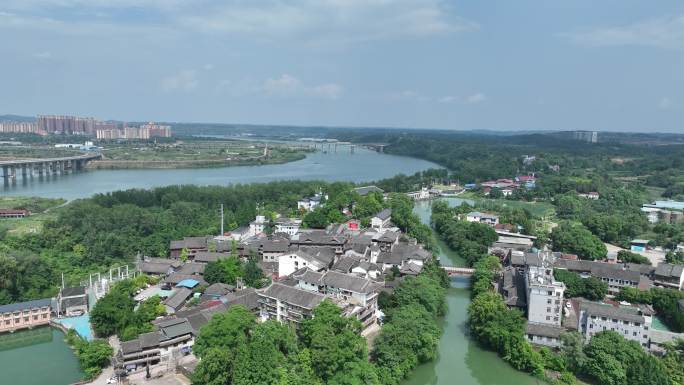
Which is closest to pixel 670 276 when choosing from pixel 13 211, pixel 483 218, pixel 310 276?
pixel 483 218

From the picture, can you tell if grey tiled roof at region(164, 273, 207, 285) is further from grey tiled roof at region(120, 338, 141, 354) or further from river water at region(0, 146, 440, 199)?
river water at region(0, 146, 440, 199)

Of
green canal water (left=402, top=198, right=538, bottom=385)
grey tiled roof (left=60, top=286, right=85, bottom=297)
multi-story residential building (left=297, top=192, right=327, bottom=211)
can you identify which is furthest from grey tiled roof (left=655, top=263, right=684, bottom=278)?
grey tiled roof (left=60, top=286, right=85, bottom=297)

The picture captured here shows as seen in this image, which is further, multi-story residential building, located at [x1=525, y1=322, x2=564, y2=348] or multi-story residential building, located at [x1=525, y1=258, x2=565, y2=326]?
multi-story residential building, located at [x1=525, y1=258, x2=565, y2=326]

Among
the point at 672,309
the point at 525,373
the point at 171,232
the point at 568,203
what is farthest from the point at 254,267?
the point at 568,203

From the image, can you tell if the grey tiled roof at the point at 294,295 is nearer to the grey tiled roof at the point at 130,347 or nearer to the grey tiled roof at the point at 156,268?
the grey tiled roof at the point at 130,347

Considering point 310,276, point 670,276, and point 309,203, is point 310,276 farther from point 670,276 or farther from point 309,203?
point 309,203

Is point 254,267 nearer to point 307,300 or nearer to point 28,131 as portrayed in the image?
point 307,300

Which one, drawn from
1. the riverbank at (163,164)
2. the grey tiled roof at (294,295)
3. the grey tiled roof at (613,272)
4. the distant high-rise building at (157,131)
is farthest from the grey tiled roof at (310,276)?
the distant high-rise building at (157,131)
